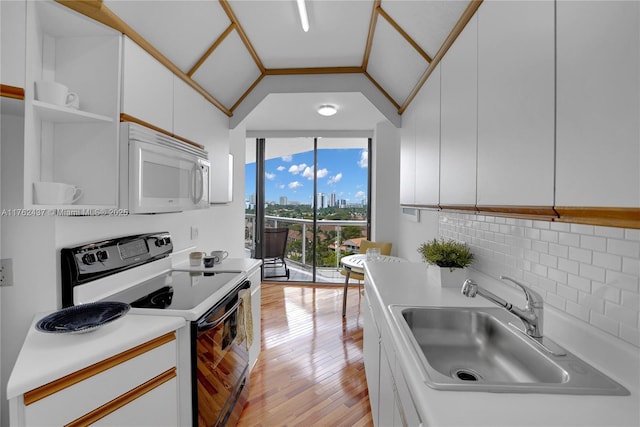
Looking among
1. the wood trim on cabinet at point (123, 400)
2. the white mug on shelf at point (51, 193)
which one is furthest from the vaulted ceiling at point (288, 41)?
the wood trim on cabinet at point (123, 400)

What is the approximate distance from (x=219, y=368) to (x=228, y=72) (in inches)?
86.0

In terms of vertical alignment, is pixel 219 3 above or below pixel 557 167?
above

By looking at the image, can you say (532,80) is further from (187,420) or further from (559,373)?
(187,420)

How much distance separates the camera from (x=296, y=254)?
16.0 ft

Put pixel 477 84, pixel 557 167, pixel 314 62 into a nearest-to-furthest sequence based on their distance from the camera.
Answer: pixel 557 167 < pixel 477 84 < pixel 314 62

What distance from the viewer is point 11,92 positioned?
3.55 ft

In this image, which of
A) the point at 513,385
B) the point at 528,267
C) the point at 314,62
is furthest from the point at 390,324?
the point at 314,62

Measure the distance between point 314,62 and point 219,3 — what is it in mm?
995

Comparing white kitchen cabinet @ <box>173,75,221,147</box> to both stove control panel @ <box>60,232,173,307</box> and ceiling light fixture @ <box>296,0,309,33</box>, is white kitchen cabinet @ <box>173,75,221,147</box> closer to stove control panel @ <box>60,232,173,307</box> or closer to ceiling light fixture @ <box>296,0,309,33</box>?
stove control panel @ <box>60,232,173,307</box>

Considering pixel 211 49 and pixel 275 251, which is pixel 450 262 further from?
pixel 275 251

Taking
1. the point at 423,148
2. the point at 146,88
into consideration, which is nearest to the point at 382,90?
the point at 423,148

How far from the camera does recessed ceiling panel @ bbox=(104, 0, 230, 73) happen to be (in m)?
1.45

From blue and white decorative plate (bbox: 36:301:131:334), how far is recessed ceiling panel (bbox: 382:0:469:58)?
2102 millimetres

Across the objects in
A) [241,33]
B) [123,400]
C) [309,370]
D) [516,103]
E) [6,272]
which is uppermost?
[241,33]
